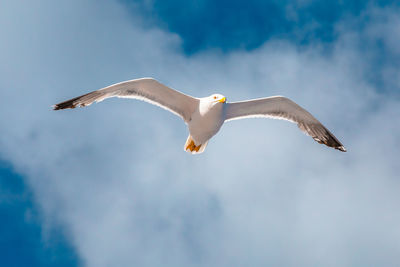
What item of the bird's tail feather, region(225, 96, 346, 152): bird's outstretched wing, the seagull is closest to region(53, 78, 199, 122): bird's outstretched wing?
the seagull

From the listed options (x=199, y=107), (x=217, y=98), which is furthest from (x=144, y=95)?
(x=217, y=98)

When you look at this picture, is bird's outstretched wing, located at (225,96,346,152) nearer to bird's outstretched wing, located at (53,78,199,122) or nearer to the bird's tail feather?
the bird's tail feather

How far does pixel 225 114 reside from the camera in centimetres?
1491

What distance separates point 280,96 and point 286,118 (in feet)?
3.45

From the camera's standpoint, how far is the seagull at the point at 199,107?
1405cm

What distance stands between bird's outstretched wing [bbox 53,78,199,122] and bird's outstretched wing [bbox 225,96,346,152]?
141 centimetres

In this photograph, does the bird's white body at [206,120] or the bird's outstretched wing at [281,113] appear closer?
the bird's white body at [206,120]

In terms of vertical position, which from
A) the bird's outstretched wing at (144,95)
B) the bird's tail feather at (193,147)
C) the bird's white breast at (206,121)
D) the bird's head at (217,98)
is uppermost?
the bird's outstretched wing at (144,95)

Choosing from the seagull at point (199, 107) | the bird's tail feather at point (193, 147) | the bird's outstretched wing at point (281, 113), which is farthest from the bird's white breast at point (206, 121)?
the bird's outstretched wing at point (281, 113)

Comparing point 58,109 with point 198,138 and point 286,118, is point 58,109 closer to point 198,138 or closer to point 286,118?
point 198,138

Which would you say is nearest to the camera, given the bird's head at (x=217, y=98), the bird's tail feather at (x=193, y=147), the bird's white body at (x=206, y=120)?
the bird's head at (x=217, y=98)

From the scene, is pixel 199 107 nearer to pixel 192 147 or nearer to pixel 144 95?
pixel 192 147

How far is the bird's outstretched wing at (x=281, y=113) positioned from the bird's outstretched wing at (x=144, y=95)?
4.62 feet

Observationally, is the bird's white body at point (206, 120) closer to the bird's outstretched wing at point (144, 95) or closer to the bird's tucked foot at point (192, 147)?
the bird's tucked foot at point (192, 147)
